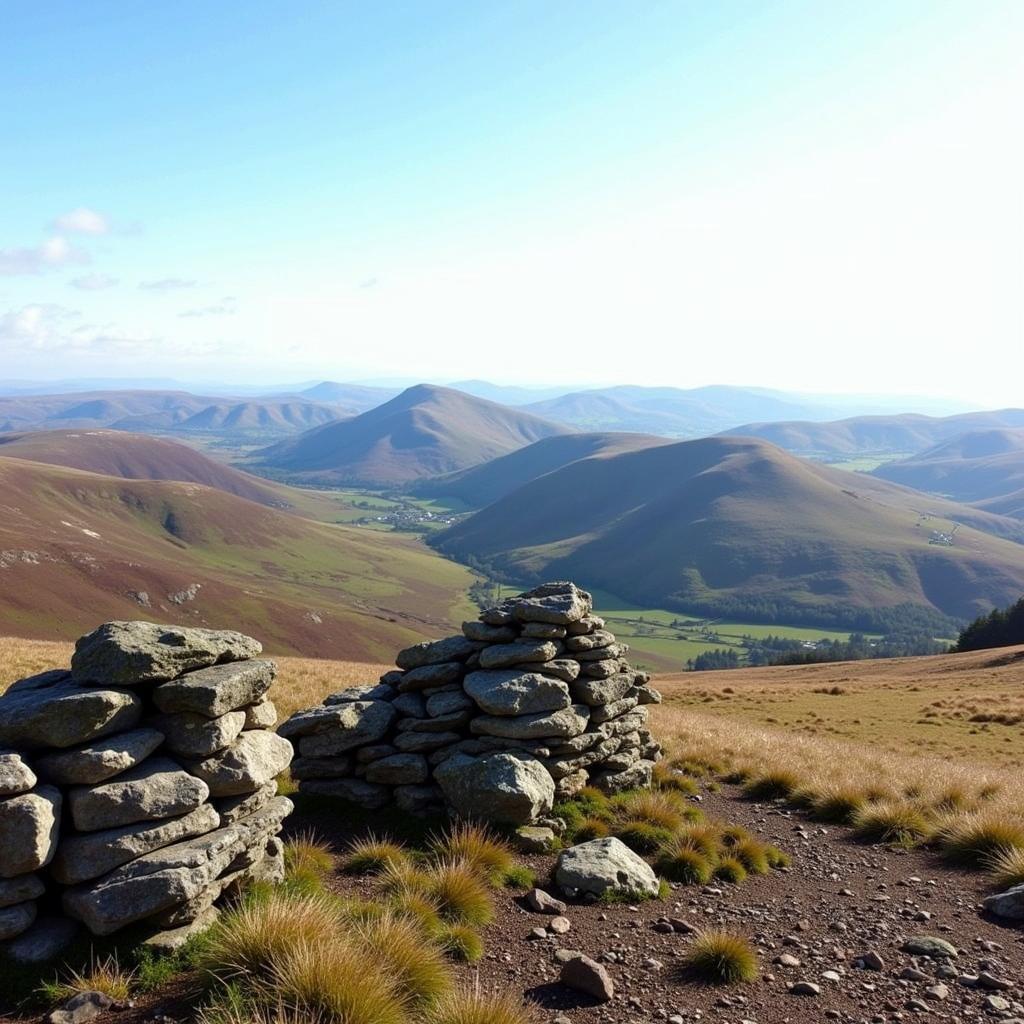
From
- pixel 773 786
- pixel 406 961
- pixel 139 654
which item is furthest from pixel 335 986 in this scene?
pixel 773 786

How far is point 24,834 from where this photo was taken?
35.0 feet

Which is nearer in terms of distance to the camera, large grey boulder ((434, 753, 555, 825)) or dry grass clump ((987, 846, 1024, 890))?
dry grass clump ((987, 846, 1024, 890))

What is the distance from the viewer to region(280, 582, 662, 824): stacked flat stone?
17.8 meters

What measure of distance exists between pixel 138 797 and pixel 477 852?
22.3 ft

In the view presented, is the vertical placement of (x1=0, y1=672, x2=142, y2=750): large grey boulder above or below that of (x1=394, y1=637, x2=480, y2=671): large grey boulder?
above

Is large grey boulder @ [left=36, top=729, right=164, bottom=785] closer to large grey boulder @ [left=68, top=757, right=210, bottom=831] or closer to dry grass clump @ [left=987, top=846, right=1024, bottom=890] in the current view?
large grey boulder @ [left=68, top=757, right=210, bottom=831]

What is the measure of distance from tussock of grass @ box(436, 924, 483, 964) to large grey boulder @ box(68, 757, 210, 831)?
188 inches

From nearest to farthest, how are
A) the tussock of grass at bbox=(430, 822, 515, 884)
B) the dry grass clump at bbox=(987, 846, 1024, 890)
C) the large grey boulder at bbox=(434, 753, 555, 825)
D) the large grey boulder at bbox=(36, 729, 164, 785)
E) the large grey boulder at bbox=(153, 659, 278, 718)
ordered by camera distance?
the large grey boulder at bbox=(36, 729, 164, 785), the large grey boulder at bbox=(153, 659, 278, 718), the tussock of grass at bbox=(430, 822, 515, 884), the dry grass clump at bbox=(987, 846, 1024, 890), the large grey boulder at bbox=(434, 753, 555, 825)

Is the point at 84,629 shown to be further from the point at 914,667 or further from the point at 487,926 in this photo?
the point at 487,926

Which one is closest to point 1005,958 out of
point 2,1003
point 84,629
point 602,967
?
point 602,967

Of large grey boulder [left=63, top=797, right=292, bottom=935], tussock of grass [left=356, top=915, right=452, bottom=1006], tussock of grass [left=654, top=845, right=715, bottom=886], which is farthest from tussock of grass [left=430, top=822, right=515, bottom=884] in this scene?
large grey boulder [left=63, top=797, right=292, bottom=935]

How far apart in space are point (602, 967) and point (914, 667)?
3045 inches

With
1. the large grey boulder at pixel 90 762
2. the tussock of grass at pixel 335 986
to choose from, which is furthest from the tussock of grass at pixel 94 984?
the large grey boulder at pixel 90 762

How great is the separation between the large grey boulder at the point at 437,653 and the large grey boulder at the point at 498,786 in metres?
3.29
